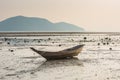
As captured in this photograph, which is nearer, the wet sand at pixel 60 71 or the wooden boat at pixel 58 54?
the wet sand at pixel 60 71

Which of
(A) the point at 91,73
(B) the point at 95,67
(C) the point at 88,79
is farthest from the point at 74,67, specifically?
(C) the point at 88,79

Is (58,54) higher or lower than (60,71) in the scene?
higher

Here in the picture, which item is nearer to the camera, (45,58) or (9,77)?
(9,77)

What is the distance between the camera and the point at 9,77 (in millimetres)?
24422

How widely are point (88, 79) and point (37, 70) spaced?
612 cm

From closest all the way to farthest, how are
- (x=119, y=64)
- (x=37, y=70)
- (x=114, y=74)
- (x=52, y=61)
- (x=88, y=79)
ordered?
1. (x=88, y=79)
2. (x=114, y=74)
3. (x=37, y=70)
4. (x=119, y=64)
5. (x=52, y=61)

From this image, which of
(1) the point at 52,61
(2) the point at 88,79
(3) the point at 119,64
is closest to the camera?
(2) the point at 88,79

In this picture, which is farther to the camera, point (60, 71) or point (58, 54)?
point (58, 54)

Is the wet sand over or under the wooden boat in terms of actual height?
under

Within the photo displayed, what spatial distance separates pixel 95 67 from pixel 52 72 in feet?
16.3

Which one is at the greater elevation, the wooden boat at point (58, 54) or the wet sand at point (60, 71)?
the wooden boat at point (58, 54)

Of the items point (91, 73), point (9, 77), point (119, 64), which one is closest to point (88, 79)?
point (91, 73)

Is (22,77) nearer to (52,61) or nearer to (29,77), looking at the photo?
(29,77)

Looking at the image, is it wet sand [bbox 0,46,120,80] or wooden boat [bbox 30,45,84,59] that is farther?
wooden boat [bbox 30,45,84,59]
